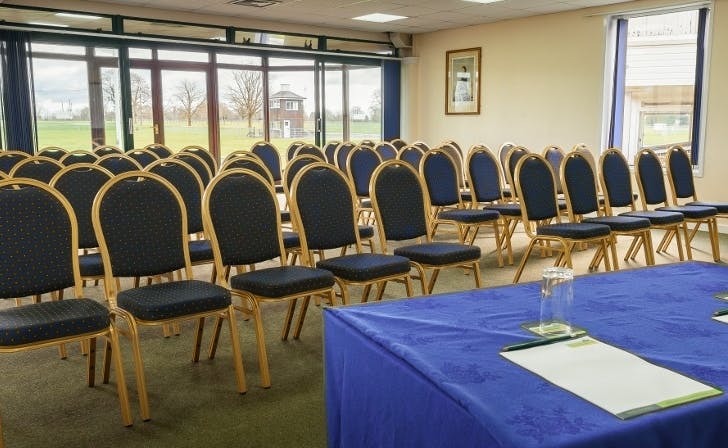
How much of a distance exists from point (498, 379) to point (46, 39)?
9090 mm

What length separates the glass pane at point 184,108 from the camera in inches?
399

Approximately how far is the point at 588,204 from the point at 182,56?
22.8ft

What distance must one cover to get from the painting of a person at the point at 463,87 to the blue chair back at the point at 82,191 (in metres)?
8.33

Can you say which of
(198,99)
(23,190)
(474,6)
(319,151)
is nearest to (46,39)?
(198,99)

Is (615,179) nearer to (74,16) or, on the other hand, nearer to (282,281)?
(282,281)

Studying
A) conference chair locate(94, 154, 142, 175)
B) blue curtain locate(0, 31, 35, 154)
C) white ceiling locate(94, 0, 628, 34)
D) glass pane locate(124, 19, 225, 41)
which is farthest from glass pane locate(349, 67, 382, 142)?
conference chair locate(94, 154, 142, 175)

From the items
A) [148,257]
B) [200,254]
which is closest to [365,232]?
[200,254]

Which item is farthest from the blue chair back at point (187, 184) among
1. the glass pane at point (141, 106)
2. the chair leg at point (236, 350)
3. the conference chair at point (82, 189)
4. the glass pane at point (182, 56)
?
the glass pane at point (182, 56)

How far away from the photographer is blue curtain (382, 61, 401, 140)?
1236 cm

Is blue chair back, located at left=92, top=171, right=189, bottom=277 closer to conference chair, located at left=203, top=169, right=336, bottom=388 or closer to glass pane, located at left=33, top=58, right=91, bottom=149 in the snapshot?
conference chair, located at left=203, top=169, right=336, bottom=388

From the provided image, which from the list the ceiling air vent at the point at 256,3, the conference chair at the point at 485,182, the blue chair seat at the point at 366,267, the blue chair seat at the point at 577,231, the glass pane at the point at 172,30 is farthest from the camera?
the glass pane at the point at 172,30

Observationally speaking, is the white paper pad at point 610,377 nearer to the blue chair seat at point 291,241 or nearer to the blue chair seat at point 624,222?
the blue chair seat at point 291,241

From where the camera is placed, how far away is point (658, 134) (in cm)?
936

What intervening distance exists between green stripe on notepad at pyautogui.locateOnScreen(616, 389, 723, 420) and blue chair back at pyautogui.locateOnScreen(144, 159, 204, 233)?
3569mm
